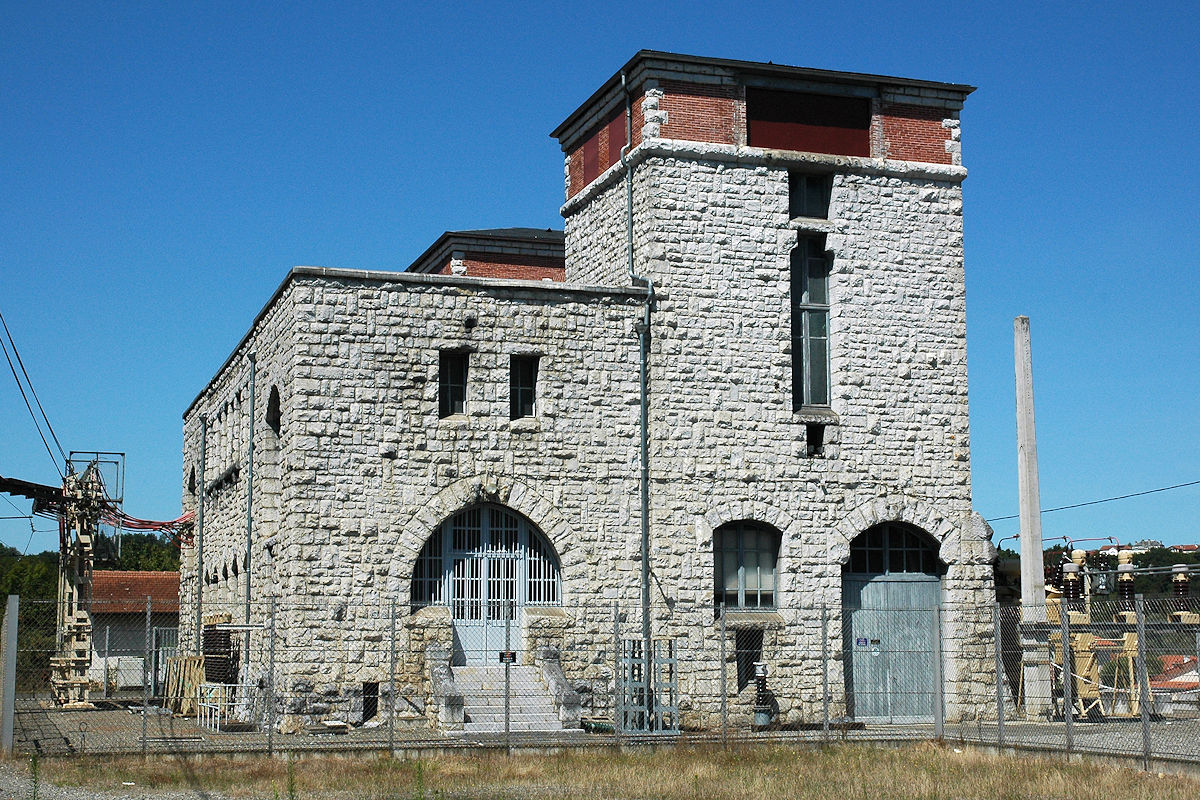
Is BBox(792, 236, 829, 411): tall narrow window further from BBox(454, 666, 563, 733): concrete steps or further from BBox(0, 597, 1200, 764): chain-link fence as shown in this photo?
BBox(454, 666, 563, 733): concrete steps

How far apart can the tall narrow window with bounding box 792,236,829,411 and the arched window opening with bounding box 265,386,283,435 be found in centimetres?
870

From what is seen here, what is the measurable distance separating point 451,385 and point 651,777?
7.95 metres

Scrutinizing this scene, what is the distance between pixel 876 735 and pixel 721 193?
912 cm

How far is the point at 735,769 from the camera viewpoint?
1762 cm

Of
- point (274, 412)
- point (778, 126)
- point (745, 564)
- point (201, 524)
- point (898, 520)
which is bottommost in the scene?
point (745, 564)

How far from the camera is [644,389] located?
2269 cm

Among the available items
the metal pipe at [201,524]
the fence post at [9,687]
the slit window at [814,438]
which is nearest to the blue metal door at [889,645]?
the slit window at [814,438]

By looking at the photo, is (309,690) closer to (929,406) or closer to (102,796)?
(102,796)

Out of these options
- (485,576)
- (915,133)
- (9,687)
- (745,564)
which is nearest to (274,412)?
(485,576)

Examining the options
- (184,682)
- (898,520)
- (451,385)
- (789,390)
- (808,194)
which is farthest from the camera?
(184,682)

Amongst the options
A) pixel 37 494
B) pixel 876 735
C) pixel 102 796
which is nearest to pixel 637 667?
pixel 876 735

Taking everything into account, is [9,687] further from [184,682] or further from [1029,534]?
[1029,534]

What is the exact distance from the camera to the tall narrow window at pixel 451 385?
2220 cm

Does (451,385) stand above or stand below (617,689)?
above
